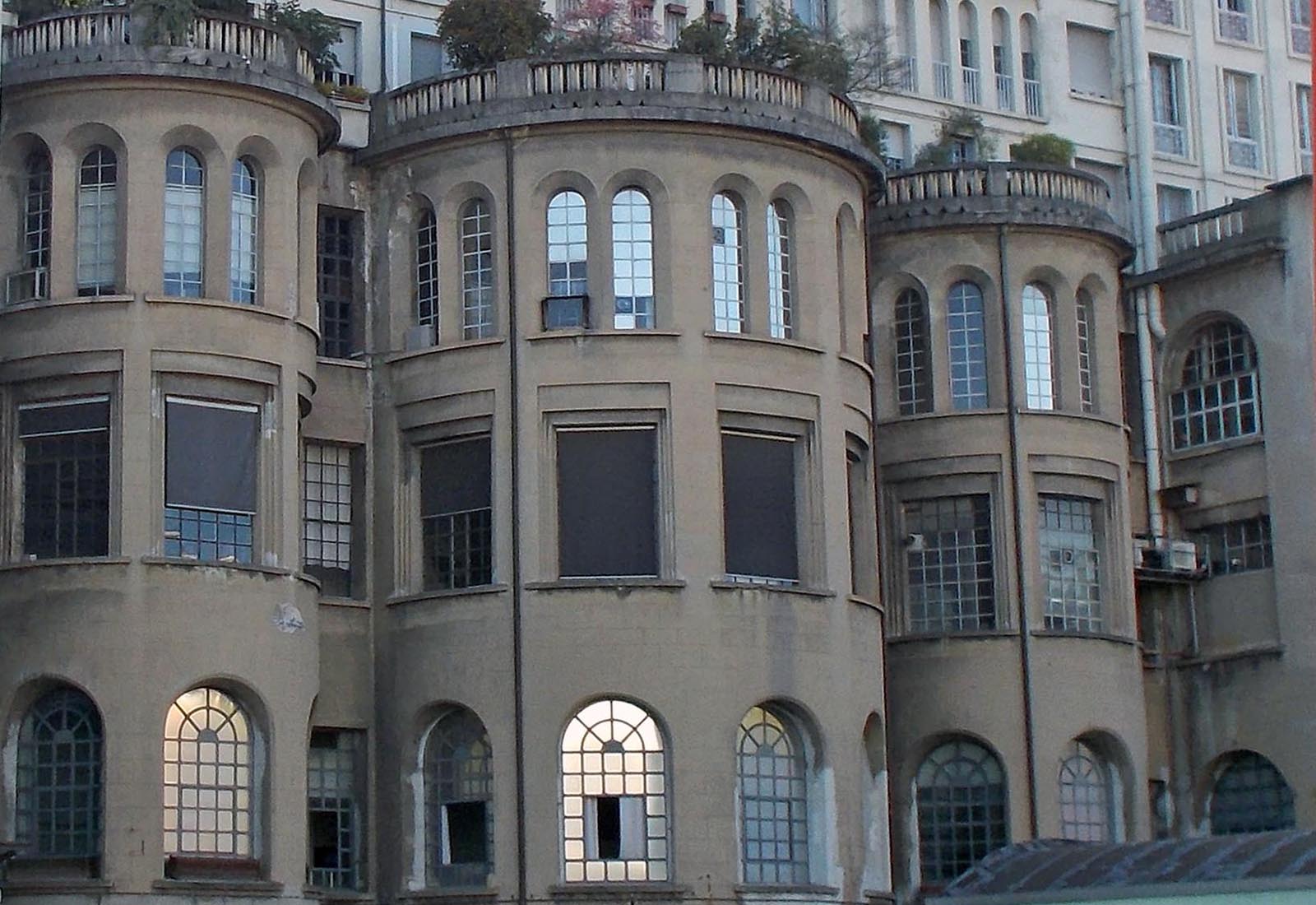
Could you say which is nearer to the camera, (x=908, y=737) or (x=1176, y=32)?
(x=908, y=737)

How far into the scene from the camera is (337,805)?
46.8m

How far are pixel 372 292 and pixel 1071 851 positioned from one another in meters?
14.1

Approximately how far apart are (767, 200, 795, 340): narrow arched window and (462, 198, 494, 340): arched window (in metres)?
4.39

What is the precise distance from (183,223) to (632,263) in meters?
6.93

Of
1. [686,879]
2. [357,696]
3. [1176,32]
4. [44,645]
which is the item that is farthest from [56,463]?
[1176,32]

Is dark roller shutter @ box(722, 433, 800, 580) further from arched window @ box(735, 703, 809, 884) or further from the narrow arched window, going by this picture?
arched window @ box(735, 703, 809, 884)

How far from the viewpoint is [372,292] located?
48688 millimetres

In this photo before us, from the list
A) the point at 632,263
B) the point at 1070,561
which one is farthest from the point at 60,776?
the point at 1070,561

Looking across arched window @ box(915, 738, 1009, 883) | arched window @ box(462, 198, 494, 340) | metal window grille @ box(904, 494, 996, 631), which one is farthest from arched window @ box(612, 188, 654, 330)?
arched window @ box(915, 738, 1009, 883)

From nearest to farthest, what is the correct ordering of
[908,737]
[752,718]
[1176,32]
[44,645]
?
[44,645], [752,718], [908,737], [1176,32]

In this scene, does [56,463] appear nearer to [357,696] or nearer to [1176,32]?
[357,696]

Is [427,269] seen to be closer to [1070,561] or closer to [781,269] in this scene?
[781,269]

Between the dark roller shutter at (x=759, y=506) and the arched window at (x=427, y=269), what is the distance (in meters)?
5.17

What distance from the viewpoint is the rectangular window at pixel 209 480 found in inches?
1734
